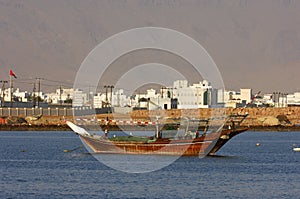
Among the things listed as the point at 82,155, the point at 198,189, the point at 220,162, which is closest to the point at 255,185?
the point at 198,189

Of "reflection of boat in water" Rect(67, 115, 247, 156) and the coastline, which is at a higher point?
the coastline

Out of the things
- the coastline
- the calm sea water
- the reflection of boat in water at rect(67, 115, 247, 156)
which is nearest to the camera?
the calm sea water

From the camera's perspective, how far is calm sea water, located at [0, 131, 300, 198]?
53.3 meters

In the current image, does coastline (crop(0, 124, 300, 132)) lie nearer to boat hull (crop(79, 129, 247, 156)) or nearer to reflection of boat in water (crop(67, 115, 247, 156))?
reflection of boat in water (crop(67, 115, 247, 156))

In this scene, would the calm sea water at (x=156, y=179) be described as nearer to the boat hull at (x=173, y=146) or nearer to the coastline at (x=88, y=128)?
the boat hull at (x=173, y=146)

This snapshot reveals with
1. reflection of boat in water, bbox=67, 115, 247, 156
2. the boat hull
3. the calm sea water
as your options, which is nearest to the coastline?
reflection of boat in water, bbox=67, 115, 247, 156

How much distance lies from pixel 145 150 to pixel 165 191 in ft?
87.1

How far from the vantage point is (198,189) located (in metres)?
55.8

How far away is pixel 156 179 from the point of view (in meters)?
61.4

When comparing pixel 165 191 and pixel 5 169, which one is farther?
pixel 5 169

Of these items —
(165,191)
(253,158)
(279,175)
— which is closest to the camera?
(165,191)

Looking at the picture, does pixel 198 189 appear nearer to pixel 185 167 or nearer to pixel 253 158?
pixel 185 167

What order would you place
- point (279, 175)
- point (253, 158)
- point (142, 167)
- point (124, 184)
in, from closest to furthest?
point (124, 184) → point (279, 175) → point (142, 167) → point (253, 158)

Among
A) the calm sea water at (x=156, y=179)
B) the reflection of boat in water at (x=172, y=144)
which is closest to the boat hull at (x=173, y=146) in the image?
the reflection of boat in water at (x=172, y=144)
